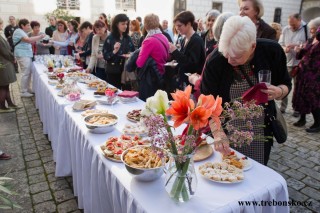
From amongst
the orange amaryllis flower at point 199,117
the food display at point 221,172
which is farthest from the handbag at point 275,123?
the orange amaryllis flower at point 199,117

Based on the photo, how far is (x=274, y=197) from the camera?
1.31 m

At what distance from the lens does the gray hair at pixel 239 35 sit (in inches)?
54.7

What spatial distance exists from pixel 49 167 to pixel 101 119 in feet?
4.50

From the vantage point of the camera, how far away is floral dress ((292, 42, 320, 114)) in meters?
3.81

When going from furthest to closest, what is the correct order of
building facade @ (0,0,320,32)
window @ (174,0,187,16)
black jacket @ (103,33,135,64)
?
window @ (174,0,187,16) < building facade @ (0,0,320,32) < black jacket @ (103,33,135,64)

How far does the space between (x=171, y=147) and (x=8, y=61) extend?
15.7 ft

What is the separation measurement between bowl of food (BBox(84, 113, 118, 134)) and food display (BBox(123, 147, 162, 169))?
531 mm

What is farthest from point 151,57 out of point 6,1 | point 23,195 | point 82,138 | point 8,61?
point 6,1

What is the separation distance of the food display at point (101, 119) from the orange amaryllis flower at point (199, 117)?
1208 millimetres

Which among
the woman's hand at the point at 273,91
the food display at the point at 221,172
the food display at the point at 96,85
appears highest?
the woman's hand at the point at 273,91

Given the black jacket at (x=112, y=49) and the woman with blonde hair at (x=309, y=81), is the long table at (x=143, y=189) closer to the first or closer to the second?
the black jacket at (x=112, y=49)

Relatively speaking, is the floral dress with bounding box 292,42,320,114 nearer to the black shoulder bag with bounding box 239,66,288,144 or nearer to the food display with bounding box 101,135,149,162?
the black shoulder bag with bounding box 239,66,288,144

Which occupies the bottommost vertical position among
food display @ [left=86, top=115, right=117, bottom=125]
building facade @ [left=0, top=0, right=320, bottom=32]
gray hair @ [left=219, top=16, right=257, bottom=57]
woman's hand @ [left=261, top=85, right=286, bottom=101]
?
food display @ [left=86, top=115, right=117, bottom=125]

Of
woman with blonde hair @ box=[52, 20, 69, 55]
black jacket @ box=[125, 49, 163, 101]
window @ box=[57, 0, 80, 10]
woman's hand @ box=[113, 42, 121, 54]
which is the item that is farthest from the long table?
window @ box=[57, 0, 80, 10]
